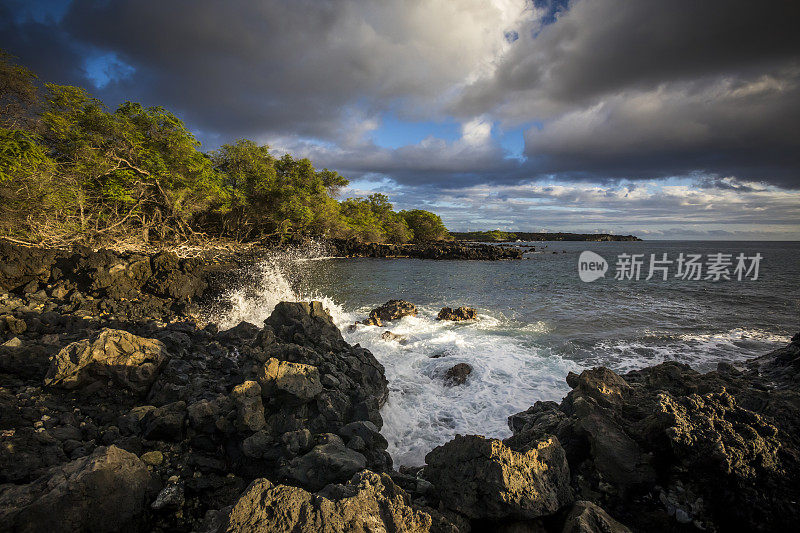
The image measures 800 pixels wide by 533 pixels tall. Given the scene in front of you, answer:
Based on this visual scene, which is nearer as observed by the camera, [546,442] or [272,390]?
[546,442]

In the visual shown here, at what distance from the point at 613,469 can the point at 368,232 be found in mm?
58351

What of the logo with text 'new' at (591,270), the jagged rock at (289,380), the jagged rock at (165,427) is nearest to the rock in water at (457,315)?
the jagged rock at (289,380)

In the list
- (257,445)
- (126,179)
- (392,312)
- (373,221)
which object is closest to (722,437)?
(257,445)

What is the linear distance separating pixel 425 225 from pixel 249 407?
91.0m

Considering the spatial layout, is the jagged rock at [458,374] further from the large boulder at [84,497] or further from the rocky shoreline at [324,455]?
the large boulder at [84,497]

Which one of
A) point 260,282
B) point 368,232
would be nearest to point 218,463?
point 260,282

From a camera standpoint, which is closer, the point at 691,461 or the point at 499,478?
the point at 499,478

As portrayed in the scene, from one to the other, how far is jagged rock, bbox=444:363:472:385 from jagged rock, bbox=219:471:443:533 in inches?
238

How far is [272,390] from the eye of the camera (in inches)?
193

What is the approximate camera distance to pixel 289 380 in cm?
498

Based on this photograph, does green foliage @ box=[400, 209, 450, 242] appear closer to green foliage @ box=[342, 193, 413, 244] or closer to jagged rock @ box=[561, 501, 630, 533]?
green foliage @ box=[342, 193, 413, 244]

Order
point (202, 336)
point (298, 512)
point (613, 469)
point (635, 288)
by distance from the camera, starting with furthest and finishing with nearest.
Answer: point (635, 288) < point (202, 336) < point (613, 469) < point (298, 512)

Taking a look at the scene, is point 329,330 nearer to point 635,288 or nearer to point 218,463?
point 218,463

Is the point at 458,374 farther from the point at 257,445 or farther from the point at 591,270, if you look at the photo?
the point at 591,270
